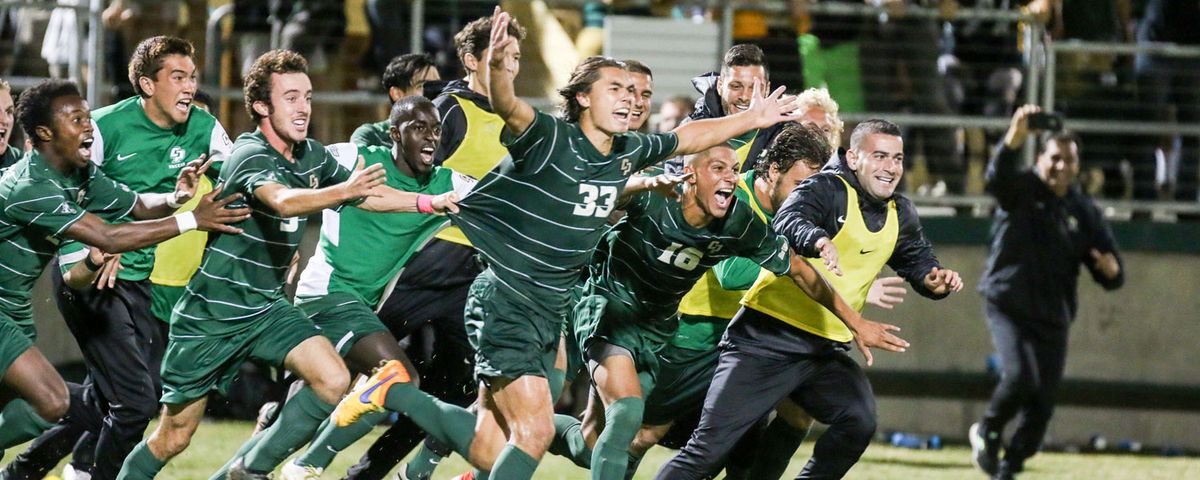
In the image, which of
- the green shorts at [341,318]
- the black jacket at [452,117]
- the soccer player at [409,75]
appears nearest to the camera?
the green shorts at [341,318]

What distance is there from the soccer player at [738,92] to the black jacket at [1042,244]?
8.32ft

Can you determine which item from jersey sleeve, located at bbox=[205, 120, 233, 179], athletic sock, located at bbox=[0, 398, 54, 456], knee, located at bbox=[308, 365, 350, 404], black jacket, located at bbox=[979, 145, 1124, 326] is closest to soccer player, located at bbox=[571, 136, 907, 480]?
knee, located at bbox=[308, 365, 350, 404]

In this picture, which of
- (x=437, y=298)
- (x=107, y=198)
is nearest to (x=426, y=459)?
(x=437, y=298)

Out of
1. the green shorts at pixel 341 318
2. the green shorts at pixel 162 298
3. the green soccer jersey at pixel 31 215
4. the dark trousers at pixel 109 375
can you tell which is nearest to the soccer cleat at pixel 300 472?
the green shorts at pixel 341 318

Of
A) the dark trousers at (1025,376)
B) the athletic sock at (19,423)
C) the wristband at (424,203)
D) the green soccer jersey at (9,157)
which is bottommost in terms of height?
the dark trousers at (1025,376)

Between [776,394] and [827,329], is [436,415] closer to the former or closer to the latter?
[776,394]

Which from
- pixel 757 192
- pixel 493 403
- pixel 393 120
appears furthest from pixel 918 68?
pixel 493 403

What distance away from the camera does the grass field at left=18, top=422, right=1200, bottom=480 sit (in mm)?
9023

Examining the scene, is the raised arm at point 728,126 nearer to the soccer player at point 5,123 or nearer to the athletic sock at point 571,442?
the athletic sock at point 571,442

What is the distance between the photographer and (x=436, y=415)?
21.3 feet

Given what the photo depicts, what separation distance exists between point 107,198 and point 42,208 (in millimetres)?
662

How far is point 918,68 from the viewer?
37.2 ft

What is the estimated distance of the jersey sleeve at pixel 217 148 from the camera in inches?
303

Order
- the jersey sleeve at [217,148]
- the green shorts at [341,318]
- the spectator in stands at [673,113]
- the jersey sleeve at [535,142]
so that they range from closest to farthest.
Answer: the jersey sleeve at [535,142] → the green shorts at [341,318] → the jersey sleeve at [217,148] → the spectator in stands at [673,113]
